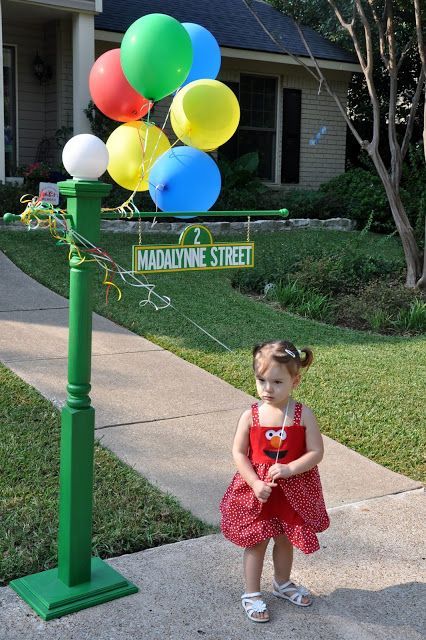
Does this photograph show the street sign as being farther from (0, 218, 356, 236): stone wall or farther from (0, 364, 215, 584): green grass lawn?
(0, 218, 356, 236): stone wall

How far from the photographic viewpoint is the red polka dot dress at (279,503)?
2.77 metres

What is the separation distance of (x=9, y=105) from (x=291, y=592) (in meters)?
11.5

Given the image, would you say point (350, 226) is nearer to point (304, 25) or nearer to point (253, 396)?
point (304, 25)

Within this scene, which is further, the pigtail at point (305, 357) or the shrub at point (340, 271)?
the shrub at point (340, 271)

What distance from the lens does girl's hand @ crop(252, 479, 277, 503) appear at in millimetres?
2680

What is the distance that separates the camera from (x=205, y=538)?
11.2 feet

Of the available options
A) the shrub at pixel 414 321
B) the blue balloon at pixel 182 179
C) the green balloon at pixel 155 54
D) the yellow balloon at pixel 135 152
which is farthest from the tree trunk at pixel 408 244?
the green balloon at pixel 155 54

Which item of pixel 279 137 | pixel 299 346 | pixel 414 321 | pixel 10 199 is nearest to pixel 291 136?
pixel 279 137


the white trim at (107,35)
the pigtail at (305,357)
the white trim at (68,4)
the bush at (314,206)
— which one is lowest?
the pigtail at (305,357)

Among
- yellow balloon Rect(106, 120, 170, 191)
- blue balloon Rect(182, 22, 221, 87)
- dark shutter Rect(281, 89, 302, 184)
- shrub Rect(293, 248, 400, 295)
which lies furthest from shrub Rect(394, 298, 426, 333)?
dark shutter Rect(281, 89, 302, 184)

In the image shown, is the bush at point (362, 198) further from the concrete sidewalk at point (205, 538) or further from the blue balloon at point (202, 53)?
the blue balloon at point (202, 53)

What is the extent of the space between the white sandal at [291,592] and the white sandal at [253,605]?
5.0 inches

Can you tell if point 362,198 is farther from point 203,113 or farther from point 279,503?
point 279,503

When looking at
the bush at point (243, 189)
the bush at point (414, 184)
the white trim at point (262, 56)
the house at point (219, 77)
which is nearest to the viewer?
the house at point (219, 77)
